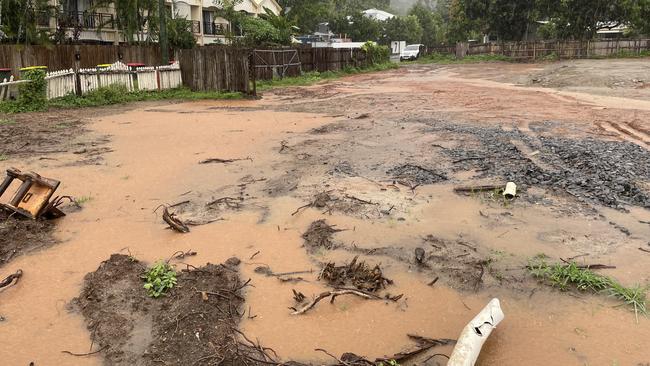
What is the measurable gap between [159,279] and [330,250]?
1.69 metres

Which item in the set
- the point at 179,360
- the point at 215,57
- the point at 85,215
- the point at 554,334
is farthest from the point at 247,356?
the point at 215,57

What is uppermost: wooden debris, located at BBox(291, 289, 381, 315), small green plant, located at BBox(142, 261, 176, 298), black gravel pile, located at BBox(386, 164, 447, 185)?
black gravel pile, located at BBox(386, 164, 447, 185)

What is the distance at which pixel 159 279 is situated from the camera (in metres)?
4.48

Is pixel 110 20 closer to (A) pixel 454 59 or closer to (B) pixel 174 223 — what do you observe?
(B) pixel 174 223

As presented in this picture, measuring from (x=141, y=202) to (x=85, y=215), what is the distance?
2.36 ft

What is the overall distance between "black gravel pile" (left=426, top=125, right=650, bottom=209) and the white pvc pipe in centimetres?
339

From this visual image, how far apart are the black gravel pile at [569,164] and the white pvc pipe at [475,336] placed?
3390 millimetres

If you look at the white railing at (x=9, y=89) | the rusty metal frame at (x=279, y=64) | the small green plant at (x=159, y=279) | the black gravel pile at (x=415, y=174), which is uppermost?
the rusty metal frame at (x=279, y=64)

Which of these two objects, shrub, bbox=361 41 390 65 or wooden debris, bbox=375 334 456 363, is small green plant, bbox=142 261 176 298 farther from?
shrub, bbox=361 41 390 65

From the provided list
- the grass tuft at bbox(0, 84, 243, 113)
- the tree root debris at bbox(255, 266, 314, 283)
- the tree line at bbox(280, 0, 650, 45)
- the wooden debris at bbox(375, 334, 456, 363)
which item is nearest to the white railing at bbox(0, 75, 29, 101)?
the grass tuft at bbox(0, 84, 243, 113)

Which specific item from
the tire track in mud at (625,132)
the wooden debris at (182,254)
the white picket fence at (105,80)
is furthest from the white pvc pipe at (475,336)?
the white picket fence at (105,80)

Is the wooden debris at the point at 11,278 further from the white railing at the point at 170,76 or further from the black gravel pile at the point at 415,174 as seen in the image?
the white railing at the point at 170,76

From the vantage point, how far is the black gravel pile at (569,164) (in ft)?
21.7

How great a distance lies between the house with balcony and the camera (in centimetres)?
2577
